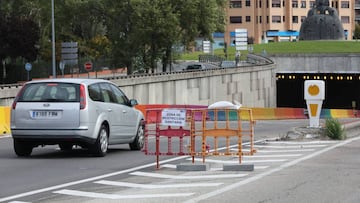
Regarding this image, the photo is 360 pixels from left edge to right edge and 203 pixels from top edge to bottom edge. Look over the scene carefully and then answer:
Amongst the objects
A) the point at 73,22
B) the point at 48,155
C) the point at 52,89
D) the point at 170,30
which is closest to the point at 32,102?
the point at 52,89

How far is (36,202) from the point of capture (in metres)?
10.3

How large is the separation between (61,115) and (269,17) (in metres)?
127

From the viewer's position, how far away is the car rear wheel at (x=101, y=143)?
52.7ft

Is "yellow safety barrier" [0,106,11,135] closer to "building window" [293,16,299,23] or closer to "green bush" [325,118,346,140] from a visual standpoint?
"green bush" [325,118,346,140]

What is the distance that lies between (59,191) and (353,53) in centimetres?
6301

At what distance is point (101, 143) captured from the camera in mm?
16281

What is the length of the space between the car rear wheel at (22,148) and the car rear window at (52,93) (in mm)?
961

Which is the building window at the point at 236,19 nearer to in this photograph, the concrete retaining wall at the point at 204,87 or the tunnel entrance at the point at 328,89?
the tunnel entrance at the point at 328,89

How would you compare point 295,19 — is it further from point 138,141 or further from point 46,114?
point 46,114

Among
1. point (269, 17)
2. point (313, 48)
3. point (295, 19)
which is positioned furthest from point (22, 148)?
point (295, 19)

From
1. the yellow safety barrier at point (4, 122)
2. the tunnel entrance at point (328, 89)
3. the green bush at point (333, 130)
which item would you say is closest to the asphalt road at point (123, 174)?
the green bush at point (333, 130)

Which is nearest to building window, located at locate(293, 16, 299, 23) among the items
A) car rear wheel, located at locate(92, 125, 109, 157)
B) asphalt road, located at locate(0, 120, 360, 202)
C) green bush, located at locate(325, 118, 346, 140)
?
green bush, located at locate(325, 118, 346, 140)

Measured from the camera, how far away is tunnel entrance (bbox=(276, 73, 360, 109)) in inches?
2810

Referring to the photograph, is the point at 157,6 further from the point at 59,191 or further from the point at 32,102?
the point at 59,191
